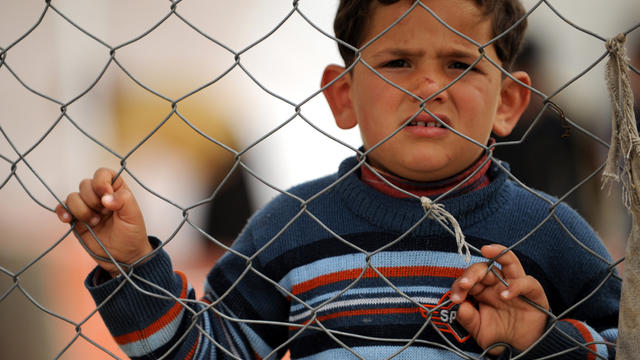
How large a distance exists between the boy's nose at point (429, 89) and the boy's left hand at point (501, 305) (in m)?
0.23

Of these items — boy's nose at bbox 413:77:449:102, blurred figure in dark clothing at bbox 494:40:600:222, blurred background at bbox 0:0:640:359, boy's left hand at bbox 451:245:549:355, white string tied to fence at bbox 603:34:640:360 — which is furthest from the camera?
blurred background at bbox 0:0:640:359

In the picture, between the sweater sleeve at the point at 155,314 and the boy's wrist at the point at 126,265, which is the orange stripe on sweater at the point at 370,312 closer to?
the sweater sleeve at the point at 155,314

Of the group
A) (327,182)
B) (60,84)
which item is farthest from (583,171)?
(60,84)

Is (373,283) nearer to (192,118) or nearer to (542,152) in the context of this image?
(542,152)

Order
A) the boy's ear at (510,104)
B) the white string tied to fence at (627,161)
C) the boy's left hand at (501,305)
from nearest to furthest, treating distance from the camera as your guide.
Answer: the white string tied to fence at (627,161)
the boy's left hand at (501,305)
the boy's ear at (510,104)

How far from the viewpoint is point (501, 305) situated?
89 cm

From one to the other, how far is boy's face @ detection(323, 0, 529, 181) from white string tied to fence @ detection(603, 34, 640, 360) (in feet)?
0.88

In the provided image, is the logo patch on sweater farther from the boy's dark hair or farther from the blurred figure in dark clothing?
the blurred figure in dark clothing

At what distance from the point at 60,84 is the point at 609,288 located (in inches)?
116

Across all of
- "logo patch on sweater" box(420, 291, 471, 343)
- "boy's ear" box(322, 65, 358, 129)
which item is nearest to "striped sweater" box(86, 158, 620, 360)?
"logo patch on sweater" box(420, 291, 471, 343)

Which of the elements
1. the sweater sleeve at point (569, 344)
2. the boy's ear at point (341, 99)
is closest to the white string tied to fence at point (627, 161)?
the sweater sleeve at point (569, 344)

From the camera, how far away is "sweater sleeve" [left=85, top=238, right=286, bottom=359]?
0.99 m

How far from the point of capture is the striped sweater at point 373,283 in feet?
3.20

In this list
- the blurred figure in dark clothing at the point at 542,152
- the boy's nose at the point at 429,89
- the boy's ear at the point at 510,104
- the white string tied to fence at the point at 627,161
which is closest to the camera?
the white string tied to fence at the point at 627,161
